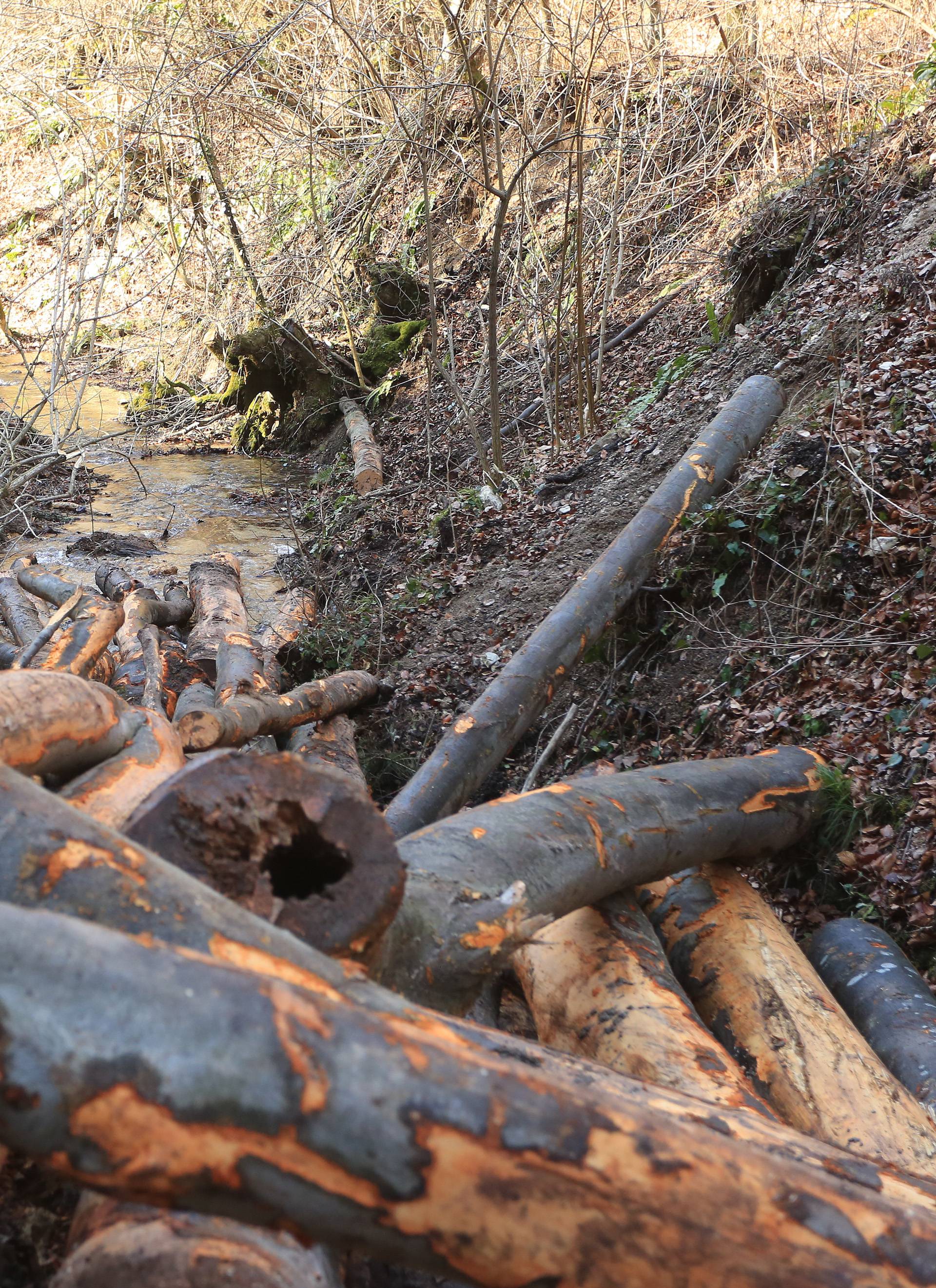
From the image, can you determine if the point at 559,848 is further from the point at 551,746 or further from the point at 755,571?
the point at 755,571

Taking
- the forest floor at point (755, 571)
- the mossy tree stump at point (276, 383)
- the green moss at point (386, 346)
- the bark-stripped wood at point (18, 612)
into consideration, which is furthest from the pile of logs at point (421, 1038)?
the mossy tree stump at point (276, 383)

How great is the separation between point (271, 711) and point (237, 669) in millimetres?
1093

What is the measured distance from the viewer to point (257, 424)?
17672 millimetres

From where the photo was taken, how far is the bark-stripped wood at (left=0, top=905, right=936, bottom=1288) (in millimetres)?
1301

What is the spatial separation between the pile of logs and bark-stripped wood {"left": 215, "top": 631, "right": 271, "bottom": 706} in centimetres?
251

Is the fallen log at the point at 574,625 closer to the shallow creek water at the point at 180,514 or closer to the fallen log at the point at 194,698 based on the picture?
the fallen log at the point at 194,698

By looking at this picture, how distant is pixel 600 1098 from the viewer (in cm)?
157

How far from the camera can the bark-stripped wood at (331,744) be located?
230 inches

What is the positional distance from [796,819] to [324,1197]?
3317 mm

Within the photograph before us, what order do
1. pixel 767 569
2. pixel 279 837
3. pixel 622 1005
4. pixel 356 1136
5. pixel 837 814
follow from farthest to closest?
pixel 767 569 < pixel 837 814 < pixel 622 1005 < pixel 279 837 < pixel 356 1136

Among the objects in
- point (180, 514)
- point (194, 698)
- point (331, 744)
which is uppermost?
point (194, 698)

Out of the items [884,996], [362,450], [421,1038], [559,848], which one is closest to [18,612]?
[559,848]

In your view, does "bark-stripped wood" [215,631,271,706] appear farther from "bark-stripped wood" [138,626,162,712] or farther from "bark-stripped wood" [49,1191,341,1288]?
"bark-stripped wood" [49,1191,341,1288]

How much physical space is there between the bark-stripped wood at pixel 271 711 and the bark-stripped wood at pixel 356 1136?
3304 millimetres
